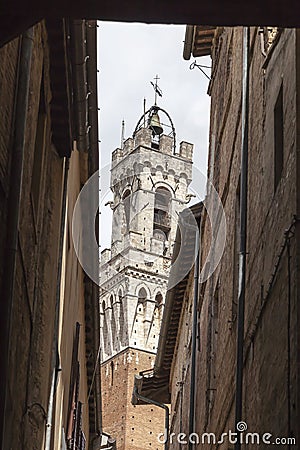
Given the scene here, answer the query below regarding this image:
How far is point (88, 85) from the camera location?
1292cm

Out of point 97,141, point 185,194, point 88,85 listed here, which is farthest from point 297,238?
point 185,194

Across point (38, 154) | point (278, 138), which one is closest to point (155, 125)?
point (38, 154)

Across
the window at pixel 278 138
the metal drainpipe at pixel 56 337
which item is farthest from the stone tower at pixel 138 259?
the window at pixel 278 138

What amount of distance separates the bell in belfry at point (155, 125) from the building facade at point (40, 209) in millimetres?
54555

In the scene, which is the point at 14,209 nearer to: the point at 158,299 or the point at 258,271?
the point at 258,271

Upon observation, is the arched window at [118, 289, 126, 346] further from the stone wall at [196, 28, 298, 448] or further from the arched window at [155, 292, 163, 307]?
the stone wall at [196, 28, 298, 448]

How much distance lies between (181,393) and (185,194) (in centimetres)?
4534

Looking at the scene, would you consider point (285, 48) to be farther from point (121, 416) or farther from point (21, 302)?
point (121, 416)

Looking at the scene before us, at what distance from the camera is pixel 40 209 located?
9969 millimetres

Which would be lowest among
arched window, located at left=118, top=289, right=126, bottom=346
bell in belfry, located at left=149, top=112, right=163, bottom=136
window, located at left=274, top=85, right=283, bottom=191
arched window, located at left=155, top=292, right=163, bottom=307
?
window, located at left=274, top=85, right=283, bottom=191

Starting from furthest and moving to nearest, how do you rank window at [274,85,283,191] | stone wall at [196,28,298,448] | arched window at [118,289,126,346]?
arched window at [118,289,126,346]
window at [274,85,283,191]
stone wall at [196,28,298,448]

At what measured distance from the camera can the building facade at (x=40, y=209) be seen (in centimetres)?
705

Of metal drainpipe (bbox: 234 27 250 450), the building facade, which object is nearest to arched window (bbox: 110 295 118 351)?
the building facade

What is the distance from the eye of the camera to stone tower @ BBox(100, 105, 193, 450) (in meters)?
63.2
